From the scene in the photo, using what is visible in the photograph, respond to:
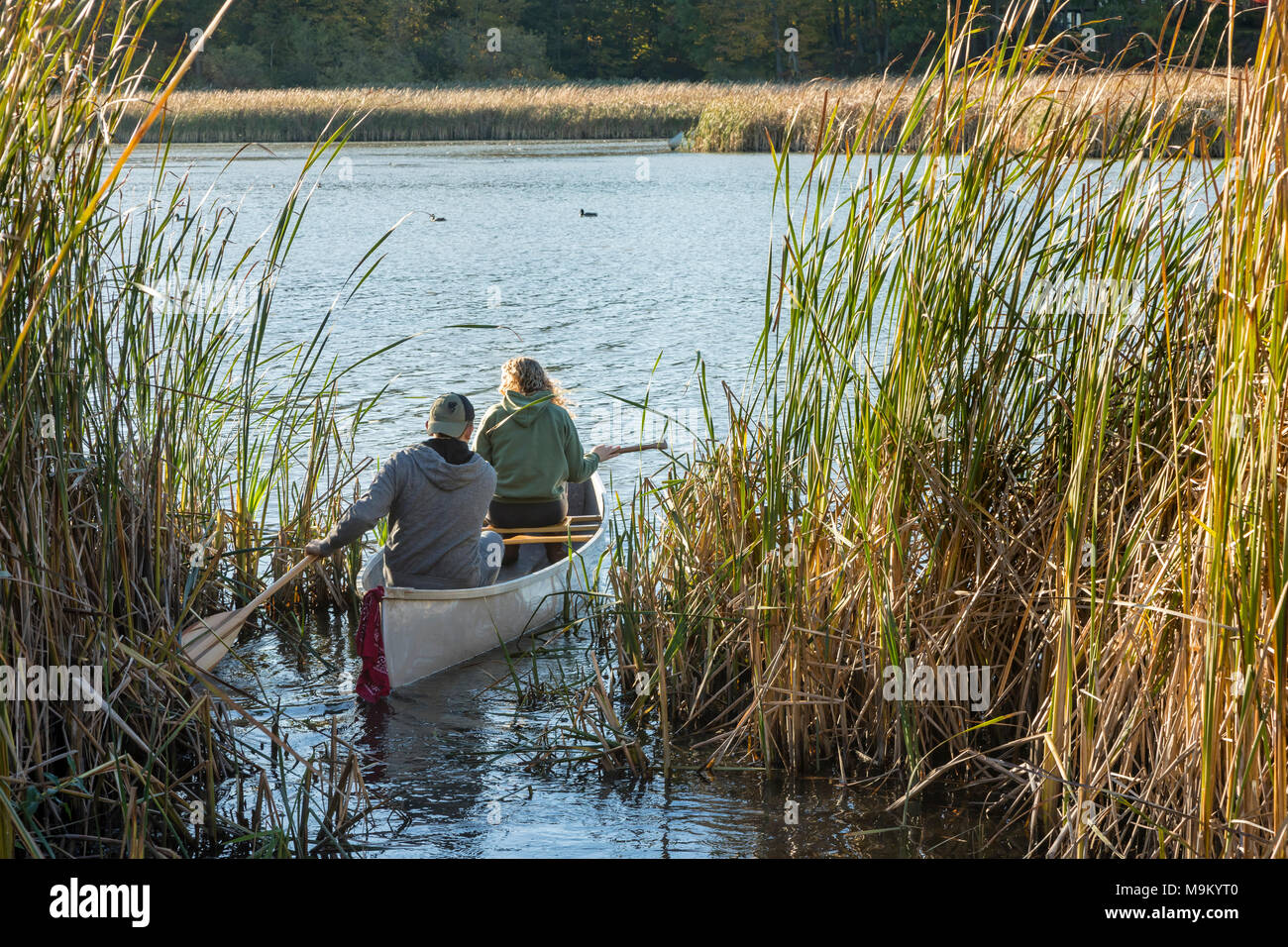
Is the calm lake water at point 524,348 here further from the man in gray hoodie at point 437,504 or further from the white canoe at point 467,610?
the man in gray hoodie at point 437,504

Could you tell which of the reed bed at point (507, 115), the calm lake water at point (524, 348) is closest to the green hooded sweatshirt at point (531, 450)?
the calm lake water at point (524, 348)

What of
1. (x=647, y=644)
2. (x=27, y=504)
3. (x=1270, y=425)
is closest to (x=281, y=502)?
(x=647, y=644)

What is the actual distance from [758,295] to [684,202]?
28.2ft

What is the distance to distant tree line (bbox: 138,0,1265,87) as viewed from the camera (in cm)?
4850

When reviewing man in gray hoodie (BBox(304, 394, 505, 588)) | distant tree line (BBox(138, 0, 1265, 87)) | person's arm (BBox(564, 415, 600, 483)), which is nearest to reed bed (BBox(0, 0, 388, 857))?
man in gray hoodie (BBox(304, 394, 505, 588))

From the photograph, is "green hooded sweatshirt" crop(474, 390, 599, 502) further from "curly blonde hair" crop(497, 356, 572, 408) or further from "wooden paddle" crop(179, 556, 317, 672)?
"wooden paddle" crop(179, 556, 317, 672)

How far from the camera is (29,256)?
2975 mm

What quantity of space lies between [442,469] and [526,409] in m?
0.97

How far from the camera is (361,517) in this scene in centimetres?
488

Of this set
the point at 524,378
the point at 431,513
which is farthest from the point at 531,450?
the point at 431,513

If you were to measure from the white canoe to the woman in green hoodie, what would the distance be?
186mm

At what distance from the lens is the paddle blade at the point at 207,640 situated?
12.1 ft

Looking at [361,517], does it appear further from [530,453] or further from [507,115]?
[507,115]

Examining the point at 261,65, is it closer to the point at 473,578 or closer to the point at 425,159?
the point at 425,159
